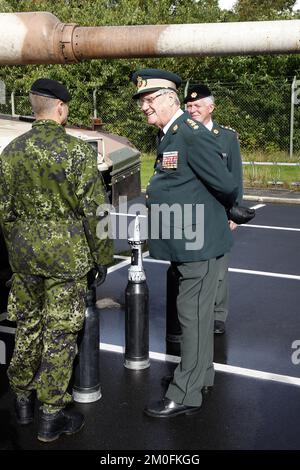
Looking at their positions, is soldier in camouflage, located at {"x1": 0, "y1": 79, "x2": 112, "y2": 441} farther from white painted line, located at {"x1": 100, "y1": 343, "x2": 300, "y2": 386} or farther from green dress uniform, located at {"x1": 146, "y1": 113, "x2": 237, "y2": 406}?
white painted line, located at {"x1": 100, "y1": 343, "x2": 300, "y2": 386}

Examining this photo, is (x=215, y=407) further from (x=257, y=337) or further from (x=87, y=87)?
(x=87, y=87)

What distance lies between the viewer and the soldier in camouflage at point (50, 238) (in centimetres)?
334

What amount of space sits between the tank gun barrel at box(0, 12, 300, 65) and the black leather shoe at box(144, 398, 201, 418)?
1974 mm

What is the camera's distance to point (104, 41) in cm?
394

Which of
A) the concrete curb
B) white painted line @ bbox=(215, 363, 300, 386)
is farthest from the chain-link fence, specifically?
white painted line @ bbox=(215, 363, 300, 386)

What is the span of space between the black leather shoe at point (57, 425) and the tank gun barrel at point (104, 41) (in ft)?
6.66

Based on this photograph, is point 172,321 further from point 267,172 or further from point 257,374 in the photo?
point 267,172

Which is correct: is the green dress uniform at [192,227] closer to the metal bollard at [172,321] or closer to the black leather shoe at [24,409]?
the black leather shoe at [24,409]

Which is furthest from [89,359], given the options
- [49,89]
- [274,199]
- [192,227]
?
[274,199]

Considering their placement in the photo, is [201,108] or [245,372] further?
[201,108]

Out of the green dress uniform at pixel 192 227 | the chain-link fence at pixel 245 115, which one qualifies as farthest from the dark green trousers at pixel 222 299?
the chain-link fence at pixel 245 115

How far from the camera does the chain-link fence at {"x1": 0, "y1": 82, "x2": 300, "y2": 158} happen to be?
55.0 ft

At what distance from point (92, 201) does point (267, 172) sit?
36.4ft

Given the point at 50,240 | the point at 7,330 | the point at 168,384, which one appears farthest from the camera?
the point at 7,330
